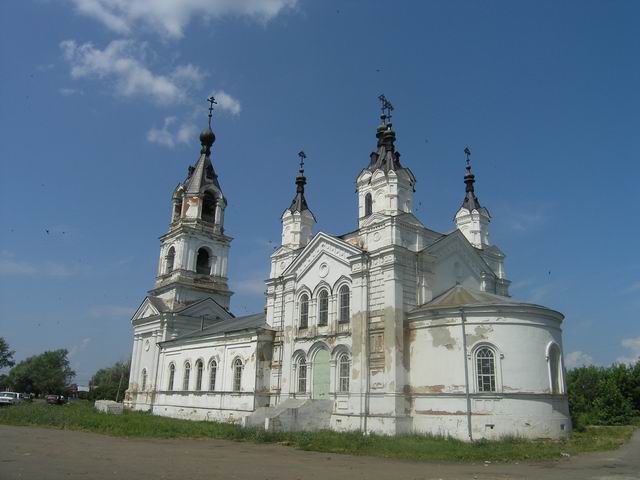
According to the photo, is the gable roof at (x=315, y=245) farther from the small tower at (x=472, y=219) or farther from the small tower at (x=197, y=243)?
the small tower at (x=197, y=243)

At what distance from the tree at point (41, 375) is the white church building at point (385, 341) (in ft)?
189

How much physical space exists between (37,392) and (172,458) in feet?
274

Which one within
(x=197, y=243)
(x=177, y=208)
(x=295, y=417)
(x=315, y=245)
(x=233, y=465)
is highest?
(x=177, y=208)

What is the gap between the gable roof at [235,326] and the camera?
3140cm

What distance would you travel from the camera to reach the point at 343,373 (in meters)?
24.9

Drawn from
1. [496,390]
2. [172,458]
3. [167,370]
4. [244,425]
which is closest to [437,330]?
[496,390]

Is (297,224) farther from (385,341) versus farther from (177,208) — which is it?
(177,208)

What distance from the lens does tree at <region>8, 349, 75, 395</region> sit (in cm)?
8431

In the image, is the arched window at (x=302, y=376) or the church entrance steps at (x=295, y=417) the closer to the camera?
the church entrance steps at (x=295, y=417)

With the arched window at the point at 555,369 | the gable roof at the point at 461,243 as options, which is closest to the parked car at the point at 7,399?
the gable roof at the point at 461,243

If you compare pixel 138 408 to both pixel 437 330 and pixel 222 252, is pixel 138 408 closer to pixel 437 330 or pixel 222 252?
pixel 222 252

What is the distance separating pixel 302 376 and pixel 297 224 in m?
8.76

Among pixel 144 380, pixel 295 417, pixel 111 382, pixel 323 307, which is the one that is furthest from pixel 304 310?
pixel 111 382

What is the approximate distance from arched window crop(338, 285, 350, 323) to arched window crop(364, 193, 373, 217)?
154 inches
